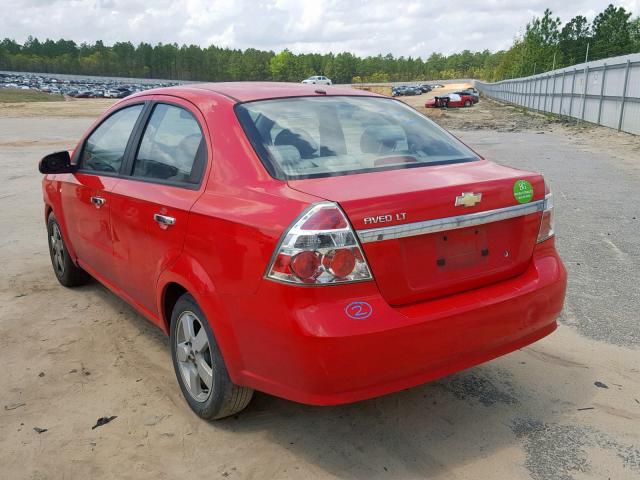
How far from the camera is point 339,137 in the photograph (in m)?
3.29

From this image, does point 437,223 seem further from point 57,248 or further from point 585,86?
point 585,86

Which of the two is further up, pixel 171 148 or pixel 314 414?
pixel 171 148

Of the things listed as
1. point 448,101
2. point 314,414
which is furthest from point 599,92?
point 448,101

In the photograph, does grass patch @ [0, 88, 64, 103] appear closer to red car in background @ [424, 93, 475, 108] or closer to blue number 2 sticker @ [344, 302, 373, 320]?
red car in background @ [424, 93, 475, 108]

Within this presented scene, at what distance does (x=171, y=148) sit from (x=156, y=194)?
288 millimetres

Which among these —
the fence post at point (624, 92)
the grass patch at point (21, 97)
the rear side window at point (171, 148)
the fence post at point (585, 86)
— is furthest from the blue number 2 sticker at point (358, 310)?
the grass patch at point (21, 97)

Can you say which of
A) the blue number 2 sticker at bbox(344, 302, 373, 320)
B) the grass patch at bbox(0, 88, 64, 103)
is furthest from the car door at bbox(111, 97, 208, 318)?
the grass patch at bbox(0, 88, 64, 103)

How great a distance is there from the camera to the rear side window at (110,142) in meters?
3.98

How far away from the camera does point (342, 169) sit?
295cm

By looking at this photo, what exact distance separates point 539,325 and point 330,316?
1.22 metres

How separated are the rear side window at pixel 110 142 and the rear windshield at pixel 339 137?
1.16 metres

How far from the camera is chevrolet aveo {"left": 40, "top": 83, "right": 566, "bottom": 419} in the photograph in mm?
2475

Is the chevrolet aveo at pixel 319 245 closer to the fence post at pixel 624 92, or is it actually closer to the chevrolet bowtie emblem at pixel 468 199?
the chevrolet bowtie emblem at pixel 468 199

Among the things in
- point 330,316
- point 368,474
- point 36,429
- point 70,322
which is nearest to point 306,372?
point 330,316
